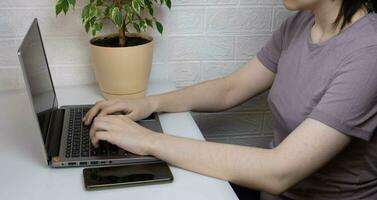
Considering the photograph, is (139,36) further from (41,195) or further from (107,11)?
(41,195)

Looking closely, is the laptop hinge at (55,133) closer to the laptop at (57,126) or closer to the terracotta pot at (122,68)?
the laptop at (57,126)

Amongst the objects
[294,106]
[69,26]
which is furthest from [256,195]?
[69,26]

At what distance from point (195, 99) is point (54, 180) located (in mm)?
514

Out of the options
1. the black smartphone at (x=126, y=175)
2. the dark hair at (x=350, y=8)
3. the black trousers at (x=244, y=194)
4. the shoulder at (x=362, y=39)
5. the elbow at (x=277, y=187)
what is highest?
the dark hair at (x=350, y=8)

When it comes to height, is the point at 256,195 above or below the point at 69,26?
below

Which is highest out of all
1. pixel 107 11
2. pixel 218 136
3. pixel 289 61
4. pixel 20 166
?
pixel 107 11

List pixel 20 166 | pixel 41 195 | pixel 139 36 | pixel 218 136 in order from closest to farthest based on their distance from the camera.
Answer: pixel 41 195
pixel 20 166
pixel 139 36
pixel 218 136

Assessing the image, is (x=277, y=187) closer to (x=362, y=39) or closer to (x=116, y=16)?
(x=362, y=39)

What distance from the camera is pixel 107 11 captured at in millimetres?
1211

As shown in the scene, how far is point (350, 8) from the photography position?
0.96 m

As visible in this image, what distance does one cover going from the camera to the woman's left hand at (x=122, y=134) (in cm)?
94

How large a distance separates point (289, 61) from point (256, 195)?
411mm

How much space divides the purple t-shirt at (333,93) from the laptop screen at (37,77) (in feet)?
1.92

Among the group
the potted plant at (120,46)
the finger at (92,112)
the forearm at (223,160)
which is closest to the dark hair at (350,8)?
the forearm at (223,160)
